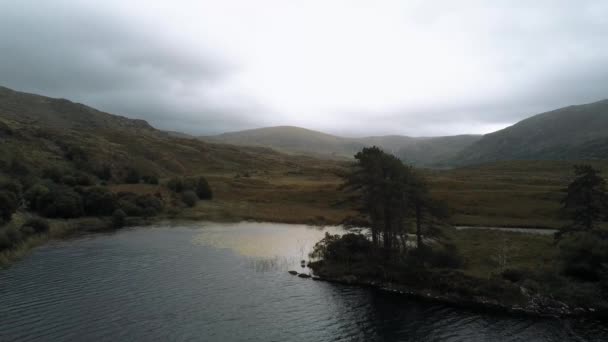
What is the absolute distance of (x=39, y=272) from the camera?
4975cm

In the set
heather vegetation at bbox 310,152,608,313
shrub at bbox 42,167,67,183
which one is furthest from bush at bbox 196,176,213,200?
heather vegetation at bbox 310,152,608,313

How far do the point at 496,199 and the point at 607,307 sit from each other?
240 ft

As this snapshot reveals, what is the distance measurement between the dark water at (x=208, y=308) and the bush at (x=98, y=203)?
30.6m

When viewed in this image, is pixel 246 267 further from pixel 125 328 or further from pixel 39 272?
pixel 39 272

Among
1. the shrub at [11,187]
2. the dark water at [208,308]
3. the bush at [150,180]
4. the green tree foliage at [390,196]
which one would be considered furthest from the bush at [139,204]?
the green tree foliage at [390,196]

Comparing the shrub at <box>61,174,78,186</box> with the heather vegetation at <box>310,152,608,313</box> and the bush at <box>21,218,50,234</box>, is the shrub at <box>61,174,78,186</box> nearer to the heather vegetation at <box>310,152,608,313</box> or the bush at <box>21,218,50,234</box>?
the bush at <box>21,218,50,234</box>

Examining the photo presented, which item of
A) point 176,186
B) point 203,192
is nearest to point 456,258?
point 203,192

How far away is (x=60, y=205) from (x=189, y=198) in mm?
37687

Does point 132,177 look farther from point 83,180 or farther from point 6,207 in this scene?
point 6,207

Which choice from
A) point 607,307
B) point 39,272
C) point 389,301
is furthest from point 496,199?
point 39,272

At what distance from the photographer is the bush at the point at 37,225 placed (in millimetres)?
68438

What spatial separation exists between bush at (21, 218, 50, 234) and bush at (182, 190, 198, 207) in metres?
45.9

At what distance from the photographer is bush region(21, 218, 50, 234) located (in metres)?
68.4

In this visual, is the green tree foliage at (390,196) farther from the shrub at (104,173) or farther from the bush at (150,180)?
the shrub at (104,173)
